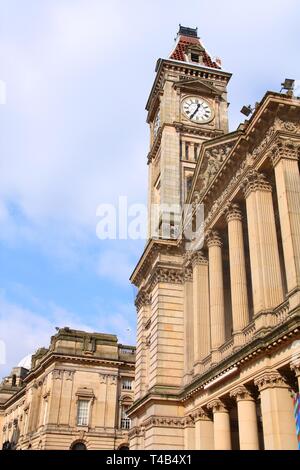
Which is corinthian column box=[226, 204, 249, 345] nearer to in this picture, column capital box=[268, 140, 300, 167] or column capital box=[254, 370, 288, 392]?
column capital box=[254, 370, 288, 392]

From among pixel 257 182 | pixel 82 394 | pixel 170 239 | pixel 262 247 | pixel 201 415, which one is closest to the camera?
pixel 262 247

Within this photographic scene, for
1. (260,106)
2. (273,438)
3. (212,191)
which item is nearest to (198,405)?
(273,438)

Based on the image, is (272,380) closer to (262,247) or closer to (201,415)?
(262,247)

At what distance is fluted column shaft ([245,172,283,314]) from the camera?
988 inches

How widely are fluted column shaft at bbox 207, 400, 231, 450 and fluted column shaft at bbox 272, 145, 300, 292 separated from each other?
9.54 m

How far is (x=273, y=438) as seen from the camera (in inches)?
875

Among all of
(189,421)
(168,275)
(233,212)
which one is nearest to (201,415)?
(189,421)

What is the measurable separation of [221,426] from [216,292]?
775 cm

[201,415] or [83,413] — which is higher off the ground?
[83,413]

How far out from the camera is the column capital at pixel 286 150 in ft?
83.6

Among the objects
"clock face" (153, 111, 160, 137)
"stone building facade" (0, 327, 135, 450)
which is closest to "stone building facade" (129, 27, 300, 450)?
"clock face" (153, 111, 160, 137)

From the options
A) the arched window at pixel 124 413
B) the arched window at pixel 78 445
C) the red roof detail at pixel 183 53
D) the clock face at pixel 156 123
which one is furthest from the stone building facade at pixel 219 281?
the arched window at pixel 78 445

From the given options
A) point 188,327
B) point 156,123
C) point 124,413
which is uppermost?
point 156,123

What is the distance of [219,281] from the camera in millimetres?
32531
